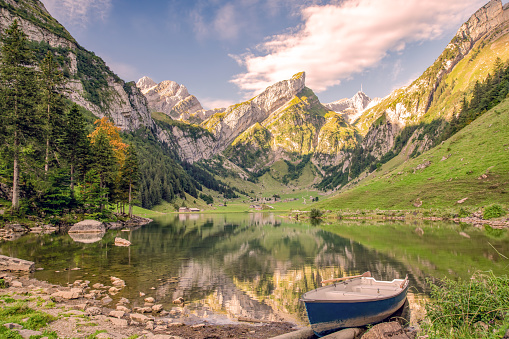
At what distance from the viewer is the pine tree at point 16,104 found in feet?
155

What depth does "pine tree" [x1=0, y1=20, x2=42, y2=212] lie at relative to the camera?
47.2m

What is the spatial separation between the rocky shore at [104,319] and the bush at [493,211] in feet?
247

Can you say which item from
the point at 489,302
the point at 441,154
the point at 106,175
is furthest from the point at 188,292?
the point at 441,154

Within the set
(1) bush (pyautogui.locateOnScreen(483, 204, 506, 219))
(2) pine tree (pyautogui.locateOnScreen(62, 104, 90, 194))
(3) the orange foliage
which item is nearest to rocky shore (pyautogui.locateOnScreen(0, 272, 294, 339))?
(2) pine tree (pyautogui.locateOnScreen(62, 104, 90, 194))

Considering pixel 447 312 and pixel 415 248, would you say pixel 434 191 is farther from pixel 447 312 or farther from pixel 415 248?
pixel 447 312

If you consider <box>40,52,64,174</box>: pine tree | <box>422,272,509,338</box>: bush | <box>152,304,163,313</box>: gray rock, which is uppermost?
<box>40,52,64,174</box>: pine tree

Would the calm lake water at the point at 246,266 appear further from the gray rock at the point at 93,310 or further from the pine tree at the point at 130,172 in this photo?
the pine tree at the point at 130,172

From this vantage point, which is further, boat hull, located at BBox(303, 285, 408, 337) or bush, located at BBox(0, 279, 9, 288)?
bush, located at BBox(0, 279, 9, 288)

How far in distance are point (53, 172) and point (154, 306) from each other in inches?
2041

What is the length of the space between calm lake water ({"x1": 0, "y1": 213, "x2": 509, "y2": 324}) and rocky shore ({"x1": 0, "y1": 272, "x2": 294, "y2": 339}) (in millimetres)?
1283

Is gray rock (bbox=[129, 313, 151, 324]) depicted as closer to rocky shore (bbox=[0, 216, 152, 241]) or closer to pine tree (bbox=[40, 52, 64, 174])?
rocky shore (bbox=[0, 216, 152, 241])

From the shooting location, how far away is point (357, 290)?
59.6 ft

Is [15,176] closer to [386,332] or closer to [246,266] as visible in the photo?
[246,266]

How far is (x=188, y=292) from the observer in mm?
21875
